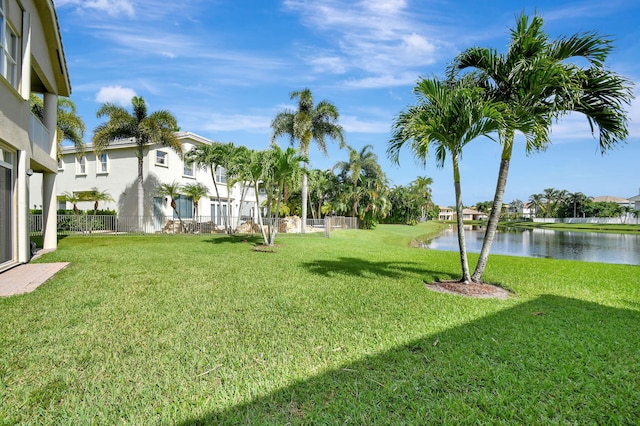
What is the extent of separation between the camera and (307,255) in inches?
498

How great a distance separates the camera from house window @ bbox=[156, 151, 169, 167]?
77.6ft

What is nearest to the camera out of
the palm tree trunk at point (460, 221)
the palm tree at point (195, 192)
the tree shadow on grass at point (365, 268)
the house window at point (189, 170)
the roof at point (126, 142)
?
the palm tree trunk at point (460, 221)

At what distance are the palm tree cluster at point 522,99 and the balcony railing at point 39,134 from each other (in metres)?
10.8

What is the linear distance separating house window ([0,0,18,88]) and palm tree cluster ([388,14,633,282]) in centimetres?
948

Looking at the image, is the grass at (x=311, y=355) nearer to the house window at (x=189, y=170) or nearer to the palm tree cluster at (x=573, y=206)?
the house window at (x=189, y=170)

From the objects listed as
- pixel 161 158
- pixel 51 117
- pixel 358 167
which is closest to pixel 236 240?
pixel 51 117

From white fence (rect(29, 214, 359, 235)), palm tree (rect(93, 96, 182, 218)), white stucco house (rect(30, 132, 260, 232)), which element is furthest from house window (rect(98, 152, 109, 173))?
white fence (rect(29, 214, 359, 235))

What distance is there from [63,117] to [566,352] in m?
24.8

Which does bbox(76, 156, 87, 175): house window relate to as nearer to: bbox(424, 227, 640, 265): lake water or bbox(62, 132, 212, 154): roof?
bbox(62, 132, 212, 154): roof

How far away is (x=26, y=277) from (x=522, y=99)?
1156cm

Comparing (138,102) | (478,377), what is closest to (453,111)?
(478,377)

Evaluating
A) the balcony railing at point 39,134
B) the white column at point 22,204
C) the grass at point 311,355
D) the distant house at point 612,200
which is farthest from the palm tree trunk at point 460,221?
the distant house at point 612,200

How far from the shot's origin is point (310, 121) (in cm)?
2450

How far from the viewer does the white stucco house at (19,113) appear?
25.6ft
